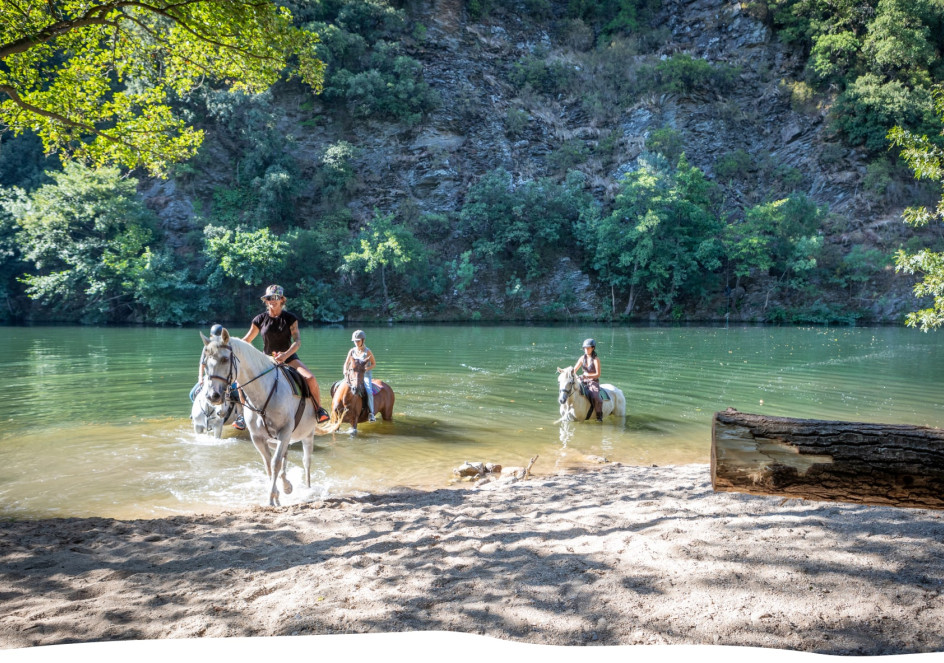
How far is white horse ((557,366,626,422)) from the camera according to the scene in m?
11.8

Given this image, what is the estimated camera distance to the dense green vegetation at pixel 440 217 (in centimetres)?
3938

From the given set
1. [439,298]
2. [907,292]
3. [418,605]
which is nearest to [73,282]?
[439,298]

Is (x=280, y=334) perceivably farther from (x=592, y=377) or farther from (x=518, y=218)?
(x=518, y=218)

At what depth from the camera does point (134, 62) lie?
9945 millimetres

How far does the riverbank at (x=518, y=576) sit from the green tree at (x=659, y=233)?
4027 cm

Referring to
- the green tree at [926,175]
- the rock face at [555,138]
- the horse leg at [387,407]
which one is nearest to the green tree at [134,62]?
the horse leg at [387,407]

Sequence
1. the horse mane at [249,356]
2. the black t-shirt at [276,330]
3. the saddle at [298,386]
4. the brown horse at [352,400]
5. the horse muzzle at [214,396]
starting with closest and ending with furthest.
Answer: the horse muzzle at [214,396]
the horse mane at [249,356]
the saddle at [298,386]
the black t-shirt at [276,330]
the brown horse at [352,400]

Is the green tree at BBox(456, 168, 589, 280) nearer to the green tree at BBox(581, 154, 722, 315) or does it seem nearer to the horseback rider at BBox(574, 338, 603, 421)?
the green tree at BBox(581, 154, 722, 315)

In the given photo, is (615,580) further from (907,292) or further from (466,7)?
(466,7)

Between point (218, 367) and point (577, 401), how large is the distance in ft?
26.3

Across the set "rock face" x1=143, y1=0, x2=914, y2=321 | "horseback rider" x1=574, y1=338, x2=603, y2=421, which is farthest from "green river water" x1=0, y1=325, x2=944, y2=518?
"rock face" x1=143, y1=0, x2=914, y2=321

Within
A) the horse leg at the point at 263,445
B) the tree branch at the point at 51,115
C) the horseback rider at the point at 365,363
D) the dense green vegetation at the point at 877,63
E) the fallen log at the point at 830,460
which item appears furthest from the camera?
the dense green vegetation at the point at 877,63

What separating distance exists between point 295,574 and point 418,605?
1.15m

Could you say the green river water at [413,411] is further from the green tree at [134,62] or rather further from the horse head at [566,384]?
the green tree at [134,62]
